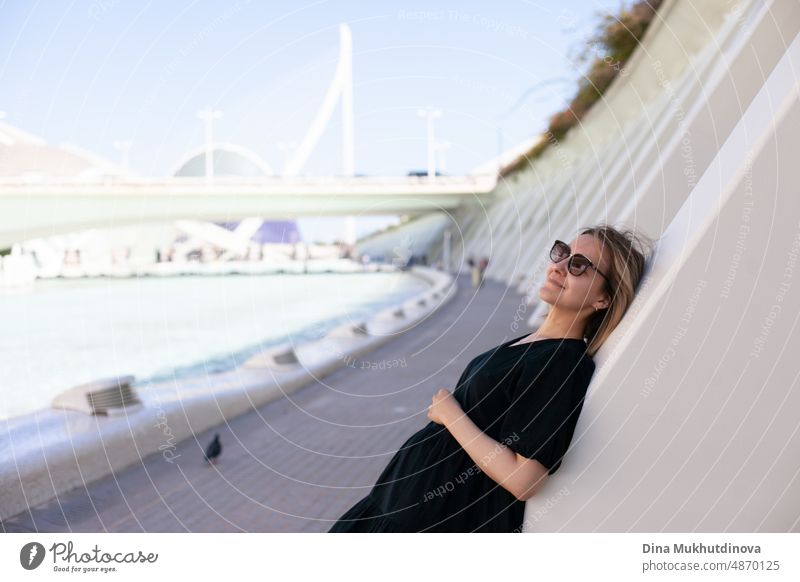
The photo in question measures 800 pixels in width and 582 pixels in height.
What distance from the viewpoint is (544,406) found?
1529 mm

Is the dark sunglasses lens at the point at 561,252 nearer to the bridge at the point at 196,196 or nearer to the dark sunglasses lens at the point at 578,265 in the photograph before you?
the dark sunglasses lens at the point at 578,265

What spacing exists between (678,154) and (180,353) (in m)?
8.77

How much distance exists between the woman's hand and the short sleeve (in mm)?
118

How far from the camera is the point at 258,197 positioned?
88.3 feet

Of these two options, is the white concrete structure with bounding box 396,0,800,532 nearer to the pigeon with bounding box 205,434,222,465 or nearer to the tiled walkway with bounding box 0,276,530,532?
the tiled walkway with bounding box 0,276,530,532

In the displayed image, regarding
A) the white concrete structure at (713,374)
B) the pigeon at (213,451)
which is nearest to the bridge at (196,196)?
the pigeon at (213,451)

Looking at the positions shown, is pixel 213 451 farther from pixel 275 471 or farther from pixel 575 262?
pixel 575 262

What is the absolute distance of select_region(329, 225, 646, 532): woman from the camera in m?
1.56

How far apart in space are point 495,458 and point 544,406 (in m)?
0.16

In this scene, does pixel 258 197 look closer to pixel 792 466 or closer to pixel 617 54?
pixel 617 54

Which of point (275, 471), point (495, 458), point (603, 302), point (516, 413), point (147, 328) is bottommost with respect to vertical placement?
point (147, 328)

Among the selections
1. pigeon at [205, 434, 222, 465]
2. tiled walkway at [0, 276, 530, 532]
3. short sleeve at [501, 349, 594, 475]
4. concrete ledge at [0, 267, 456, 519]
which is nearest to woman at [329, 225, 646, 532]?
short sleeve at [501, 349, 594, 475]

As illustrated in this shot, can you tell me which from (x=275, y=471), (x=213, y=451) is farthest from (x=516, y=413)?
(x=213, y=451)

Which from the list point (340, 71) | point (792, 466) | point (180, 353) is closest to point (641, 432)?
point (792, 466)
